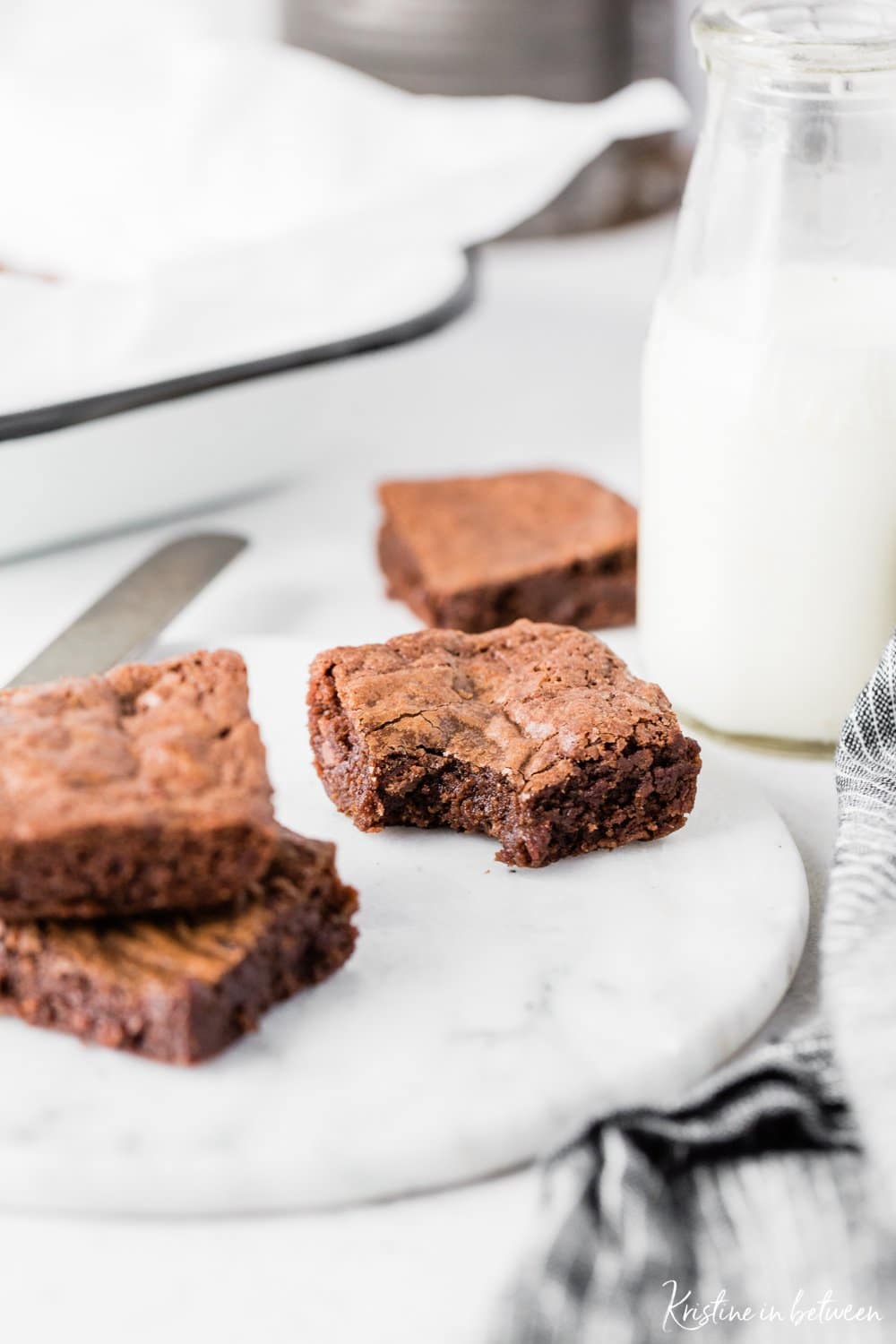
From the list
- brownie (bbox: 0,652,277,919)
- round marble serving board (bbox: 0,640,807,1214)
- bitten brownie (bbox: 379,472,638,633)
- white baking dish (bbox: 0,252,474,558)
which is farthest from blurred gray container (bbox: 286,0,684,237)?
brownie (bbox: 0,652,277,919)

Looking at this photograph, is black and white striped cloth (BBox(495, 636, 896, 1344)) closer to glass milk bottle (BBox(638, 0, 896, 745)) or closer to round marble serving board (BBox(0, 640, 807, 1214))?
round marble serving board (BBox(0, 640, 807, 1214))

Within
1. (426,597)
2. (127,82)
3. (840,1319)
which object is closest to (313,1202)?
(840,1319)

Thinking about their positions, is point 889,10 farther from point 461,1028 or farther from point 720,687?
point 461,1028

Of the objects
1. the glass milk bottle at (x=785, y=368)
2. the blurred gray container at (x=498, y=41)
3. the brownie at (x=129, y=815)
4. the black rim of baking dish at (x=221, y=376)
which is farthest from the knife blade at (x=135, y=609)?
the blurred gray container at (x=498, y=41)

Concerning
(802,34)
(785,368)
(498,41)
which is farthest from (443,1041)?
(498,41)

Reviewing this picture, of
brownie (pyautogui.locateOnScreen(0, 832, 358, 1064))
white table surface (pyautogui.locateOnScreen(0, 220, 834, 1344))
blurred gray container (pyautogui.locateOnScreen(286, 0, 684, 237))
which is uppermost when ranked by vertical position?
blurred gray container (pyautogui.locateOnScreen(286, 0, 684, 237))

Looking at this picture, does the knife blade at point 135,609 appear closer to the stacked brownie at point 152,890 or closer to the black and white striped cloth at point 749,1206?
the stacked brownie at point 152,890
